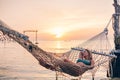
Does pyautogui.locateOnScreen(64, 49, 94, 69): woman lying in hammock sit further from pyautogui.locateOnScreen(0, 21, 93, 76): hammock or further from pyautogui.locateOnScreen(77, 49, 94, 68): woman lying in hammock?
pyautogui.locateOnScreen(0, 21, 93, 76): hammock

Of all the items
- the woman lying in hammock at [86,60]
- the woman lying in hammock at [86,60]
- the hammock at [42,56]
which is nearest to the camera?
the hammock at [42,56]

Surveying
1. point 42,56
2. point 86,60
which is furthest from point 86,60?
point 42,56

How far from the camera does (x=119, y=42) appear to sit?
35.5 metres

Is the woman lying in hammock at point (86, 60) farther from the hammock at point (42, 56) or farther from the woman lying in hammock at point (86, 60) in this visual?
the hammock at point (42, 56)

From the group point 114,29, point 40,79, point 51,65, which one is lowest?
point 40,79

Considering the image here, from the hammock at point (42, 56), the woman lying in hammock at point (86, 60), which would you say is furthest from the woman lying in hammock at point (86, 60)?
the hammock at point (42, 56)

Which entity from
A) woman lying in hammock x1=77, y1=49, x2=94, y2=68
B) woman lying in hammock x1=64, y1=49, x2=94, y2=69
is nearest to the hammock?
woman lying in hammock x1=64, y1=49, x2=94, y2=69

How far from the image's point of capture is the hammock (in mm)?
20938

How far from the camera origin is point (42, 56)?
2188 centimetres

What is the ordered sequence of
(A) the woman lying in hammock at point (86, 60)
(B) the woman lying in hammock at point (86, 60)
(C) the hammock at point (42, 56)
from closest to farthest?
(C) the hammock at point (42, 56)
(A) the woman lying in hammock at point (86, 60)
(B) the woman lying in hammock at point (86, 60)

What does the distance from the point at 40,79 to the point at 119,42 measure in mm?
13149

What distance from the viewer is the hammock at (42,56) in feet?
68.7

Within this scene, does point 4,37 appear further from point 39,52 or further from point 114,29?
point 114,29

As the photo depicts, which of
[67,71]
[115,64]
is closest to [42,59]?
[67,71]
